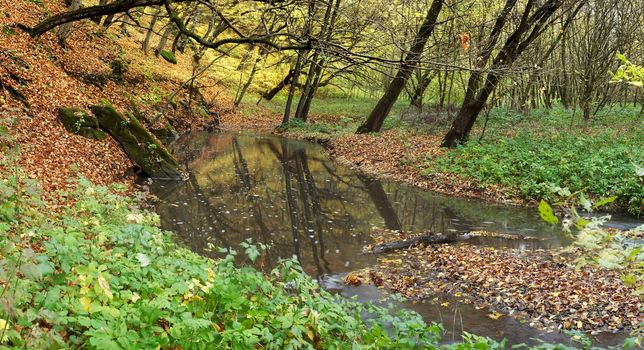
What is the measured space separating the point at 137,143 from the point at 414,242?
789cm

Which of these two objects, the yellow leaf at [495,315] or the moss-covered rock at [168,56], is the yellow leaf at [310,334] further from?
the moss-covered rock at [168,56]

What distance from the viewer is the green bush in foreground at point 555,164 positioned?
12.5 metres

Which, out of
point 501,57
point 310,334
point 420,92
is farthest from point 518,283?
point 420,92

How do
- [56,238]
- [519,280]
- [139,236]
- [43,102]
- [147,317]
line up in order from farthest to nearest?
[43,102] < [519,280] < [139,236] < [56,238] < [147,317]

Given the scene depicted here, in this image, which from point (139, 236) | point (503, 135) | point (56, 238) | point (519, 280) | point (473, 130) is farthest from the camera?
point (473, 130)

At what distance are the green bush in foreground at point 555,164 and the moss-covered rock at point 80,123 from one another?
944 cm

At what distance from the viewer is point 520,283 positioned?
7.39m

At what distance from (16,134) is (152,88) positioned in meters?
14.3

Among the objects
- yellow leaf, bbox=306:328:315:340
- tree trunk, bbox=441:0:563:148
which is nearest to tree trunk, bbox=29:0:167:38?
yellow leaf, bbox=306:328:315:340

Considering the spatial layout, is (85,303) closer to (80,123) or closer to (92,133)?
(80,123)

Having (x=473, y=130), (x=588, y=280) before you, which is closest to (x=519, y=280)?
(x=588, y=280)

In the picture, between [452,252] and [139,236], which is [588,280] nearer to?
[452,252]

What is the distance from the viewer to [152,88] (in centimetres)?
2272

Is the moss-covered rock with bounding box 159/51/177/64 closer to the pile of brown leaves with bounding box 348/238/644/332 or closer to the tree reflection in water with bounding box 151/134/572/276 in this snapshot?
the tree reflection in water with bounding box 151/134/572/276
